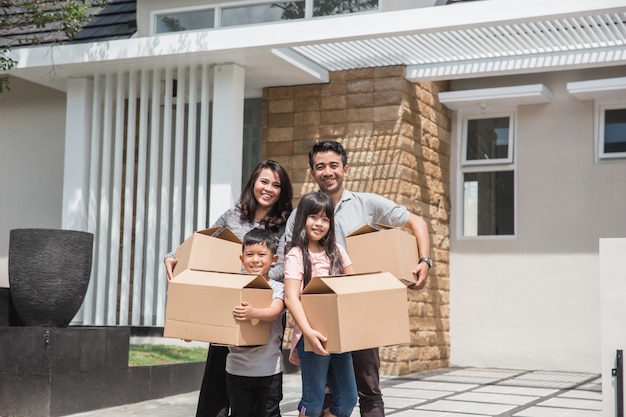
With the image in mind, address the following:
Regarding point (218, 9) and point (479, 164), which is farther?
point (479, 164)

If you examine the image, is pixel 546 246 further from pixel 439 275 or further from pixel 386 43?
pixel 386 43

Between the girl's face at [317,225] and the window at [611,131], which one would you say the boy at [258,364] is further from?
the window at [611,131]

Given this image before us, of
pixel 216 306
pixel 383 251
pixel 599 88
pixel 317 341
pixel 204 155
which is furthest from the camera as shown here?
pixel 599 88

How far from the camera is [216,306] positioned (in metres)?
3.33

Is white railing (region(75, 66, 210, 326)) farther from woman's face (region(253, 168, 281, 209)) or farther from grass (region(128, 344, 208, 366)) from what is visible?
woman's face (region(253, 168, 281, 209))

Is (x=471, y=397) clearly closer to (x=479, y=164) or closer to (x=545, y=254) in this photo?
(x=545, y=254)

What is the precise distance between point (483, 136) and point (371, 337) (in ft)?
21.1

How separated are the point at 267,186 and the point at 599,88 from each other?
5483 mm

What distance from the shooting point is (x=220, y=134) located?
8.12 metres

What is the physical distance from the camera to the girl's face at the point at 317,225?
3.46 metres

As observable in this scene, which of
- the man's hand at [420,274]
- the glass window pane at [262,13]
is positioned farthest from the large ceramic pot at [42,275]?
the glass window pane at [262,13]

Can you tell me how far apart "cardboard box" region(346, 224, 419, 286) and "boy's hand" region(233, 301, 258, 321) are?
54cm

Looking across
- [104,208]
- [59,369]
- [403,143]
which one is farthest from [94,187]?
[59,369]

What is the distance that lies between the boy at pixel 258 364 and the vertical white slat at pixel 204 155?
4622 mm
